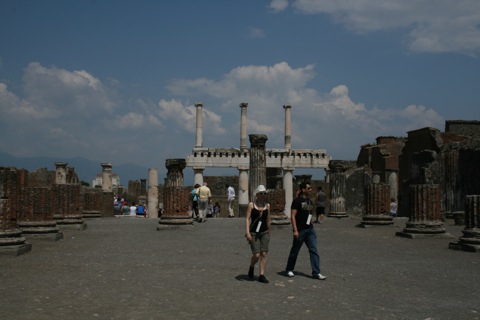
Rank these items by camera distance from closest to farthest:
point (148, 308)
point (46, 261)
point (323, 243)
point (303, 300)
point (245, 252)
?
point (148, 308) → point (303, 300) → point (46, 261) → point (245, 252) → point (323, 243)

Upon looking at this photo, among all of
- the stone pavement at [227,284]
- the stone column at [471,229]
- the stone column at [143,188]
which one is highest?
the stone column at [143,188]

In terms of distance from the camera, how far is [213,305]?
557 centimetres

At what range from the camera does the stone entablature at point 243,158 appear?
3475 cm

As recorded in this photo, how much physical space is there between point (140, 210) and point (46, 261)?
61.2 ft

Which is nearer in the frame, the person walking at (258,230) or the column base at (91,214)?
the person walking at (258,230)

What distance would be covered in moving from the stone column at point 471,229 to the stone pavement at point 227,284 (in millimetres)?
263

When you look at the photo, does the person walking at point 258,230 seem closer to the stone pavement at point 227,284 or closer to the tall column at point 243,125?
the stone pavement at point 227,284

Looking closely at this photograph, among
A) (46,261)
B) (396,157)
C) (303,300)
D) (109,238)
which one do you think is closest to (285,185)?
(396,157)

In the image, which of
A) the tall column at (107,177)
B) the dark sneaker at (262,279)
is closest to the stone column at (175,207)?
the dark sneaker at (262,279)

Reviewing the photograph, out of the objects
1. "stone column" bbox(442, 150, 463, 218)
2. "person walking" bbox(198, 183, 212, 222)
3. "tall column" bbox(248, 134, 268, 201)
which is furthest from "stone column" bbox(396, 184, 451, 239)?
"person walking" bbox(198, 183, 212, 222)

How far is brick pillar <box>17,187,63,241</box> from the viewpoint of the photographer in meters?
12.7

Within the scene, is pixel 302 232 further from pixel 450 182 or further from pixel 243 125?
pixel 243 125

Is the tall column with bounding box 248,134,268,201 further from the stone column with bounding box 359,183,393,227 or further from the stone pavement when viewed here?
the stone pavement

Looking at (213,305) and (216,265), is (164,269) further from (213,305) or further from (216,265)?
(213,305)
